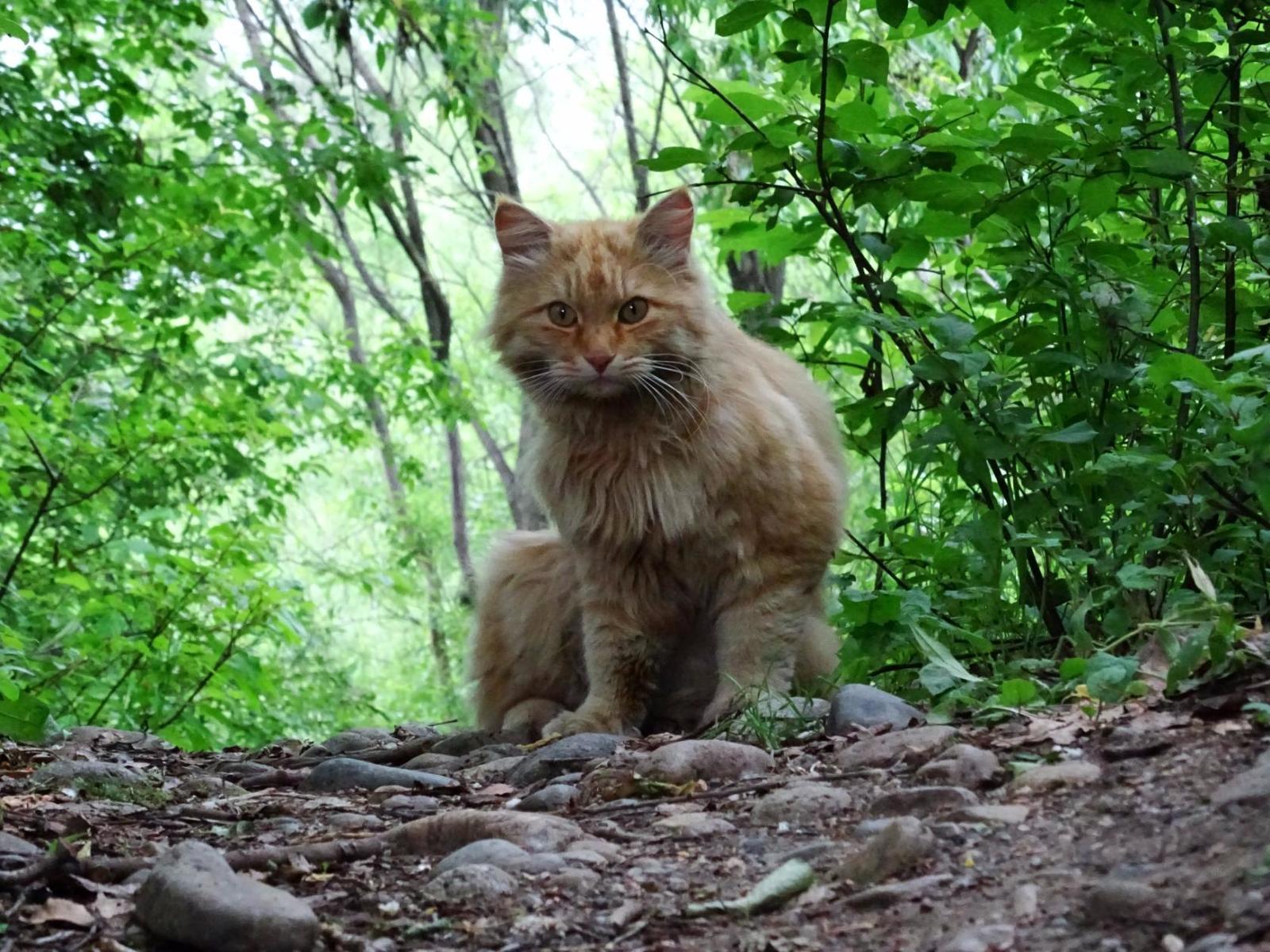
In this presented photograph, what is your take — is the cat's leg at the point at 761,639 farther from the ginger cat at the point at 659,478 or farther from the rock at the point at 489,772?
the rock at the point at 489,772

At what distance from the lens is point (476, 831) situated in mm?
2580

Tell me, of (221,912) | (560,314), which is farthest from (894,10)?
(221,912)

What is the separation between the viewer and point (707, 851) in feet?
7.88

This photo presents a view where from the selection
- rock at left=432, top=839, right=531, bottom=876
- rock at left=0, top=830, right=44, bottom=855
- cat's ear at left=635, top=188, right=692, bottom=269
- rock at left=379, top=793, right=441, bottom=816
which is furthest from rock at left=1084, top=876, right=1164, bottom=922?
cat's ear at left=635, top=188, right=692, bottom=269

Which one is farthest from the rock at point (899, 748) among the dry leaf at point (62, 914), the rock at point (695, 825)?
the dry leaf at point (62, 914)

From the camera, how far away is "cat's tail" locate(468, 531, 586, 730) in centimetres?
450

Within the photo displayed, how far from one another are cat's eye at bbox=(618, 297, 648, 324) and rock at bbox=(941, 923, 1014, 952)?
2.70 metres

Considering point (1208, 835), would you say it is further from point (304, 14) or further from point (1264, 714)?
point (304, 14)

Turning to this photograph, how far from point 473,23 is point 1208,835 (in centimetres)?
858

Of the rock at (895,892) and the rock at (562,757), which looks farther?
the rock at (562,757)

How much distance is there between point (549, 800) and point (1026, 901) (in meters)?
1.40

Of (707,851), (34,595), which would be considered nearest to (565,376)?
(707,851)

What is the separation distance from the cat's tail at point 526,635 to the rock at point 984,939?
2806mm

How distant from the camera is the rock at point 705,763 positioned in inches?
115
